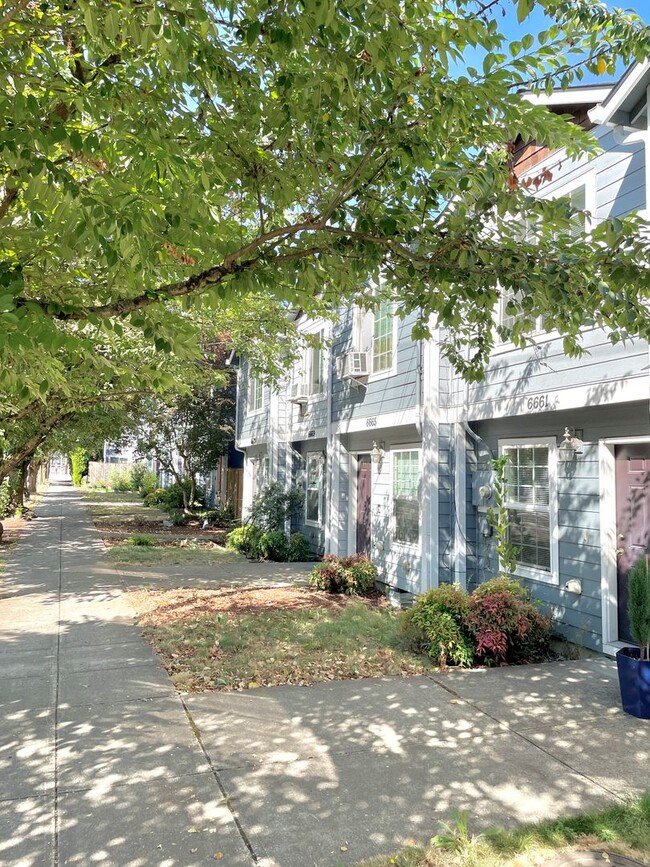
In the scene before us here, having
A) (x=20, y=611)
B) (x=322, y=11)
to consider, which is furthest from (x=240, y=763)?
(x=20, y=611)

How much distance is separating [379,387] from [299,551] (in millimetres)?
5221

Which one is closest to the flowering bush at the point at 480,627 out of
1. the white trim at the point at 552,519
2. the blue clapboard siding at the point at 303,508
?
the white trim at the point at 552,519

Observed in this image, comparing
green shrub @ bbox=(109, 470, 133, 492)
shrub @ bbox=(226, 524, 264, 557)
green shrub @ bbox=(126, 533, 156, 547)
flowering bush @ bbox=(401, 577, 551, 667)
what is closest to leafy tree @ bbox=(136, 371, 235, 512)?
green shrub @ bbox=(126, 533, 156, 547)

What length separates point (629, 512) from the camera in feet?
21.1

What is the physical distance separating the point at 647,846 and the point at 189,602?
7.30 metres

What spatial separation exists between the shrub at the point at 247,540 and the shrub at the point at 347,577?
4.09m

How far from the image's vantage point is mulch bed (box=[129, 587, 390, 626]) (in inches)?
342

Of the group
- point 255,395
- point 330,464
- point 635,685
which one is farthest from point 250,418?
point 635,685

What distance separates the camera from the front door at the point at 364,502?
12.0m

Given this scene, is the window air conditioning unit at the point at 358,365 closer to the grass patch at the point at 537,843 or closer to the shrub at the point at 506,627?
the shrub at the point at 506,627

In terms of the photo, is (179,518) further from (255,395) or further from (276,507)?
(276,507)

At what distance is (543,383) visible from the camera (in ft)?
24.1

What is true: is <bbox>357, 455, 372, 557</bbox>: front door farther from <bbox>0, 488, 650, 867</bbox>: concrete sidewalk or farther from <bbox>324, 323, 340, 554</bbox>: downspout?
<bbox>0, 488, 650, 867</bbox>: concrete sidewalk

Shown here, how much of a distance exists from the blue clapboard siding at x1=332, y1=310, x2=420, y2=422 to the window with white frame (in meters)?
2.04
